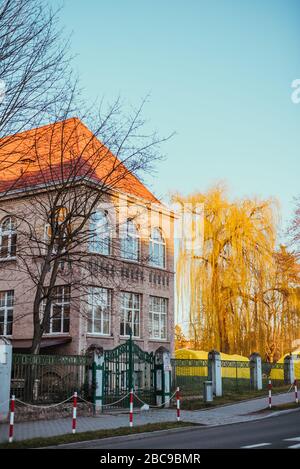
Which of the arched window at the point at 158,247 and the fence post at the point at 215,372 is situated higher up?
the arched window at the point at 158,247

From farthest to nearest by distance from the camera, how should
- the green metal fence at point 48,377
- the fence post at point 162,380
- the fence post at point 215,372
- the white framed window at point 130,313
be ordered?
1. the white framed window at point 130,313
2. the fence post at point 215,372
3. the fence post at point 162,380
4. the green metal fence at point 48,377

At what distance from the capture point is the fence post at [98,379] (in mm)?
20156

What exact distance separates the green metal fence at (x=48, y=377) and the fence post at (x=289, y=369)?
15.4 metres

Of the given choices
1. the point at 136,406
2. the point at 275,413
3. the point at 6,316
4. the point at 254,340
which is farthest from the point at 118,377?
the point at 254,340

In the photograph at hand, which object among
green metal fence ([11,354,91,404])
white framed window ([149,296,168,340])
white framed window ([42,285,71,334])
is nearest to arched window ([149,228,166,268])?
white framed window ([149,296,168,340])

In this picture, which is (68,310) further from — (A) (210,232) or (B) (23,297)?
(A) (210,232)

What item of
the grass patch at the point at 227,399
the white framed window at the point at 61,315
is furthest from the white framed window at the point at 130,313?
the grass patch at the point at 227,399

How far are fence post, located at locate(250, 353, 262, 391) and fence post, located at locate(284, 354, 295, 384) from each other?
2.99 meters

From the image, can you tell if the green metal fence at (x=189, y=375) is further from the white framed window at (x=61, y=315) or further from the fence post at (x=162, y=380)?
the white framed window at (x=61, y=315)

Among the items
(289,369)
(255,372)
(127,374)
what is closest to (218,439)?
(127,374)

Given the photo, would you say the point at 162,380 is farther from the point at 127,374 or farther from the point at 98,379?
the point at 98,379

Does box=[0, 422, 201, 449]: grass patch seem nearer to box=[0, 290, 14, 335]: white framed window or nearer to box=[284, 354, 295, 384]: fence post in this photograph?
box=[0, 290, 14, 335]: white framed window

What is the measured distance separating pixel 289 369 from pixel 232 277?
6233mm

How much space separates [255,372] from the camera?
30016mm
